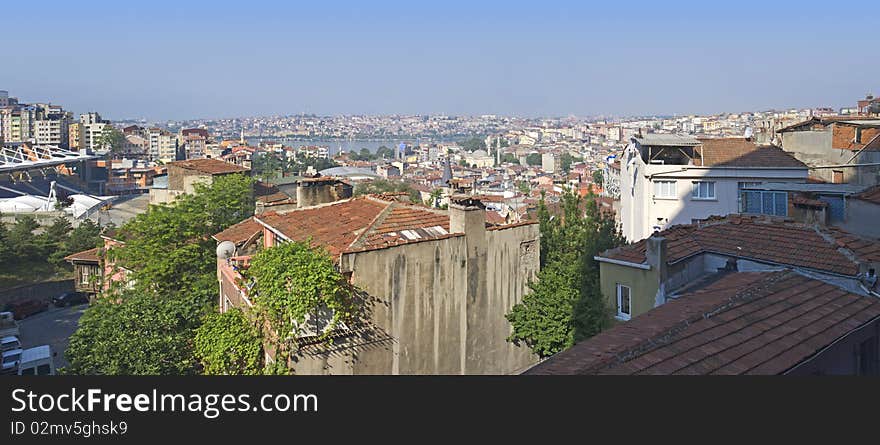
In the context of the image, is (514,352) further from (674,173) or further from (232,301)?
(674,173)

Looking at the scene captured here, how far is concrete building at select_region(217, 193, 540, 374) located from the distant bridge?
51051mm

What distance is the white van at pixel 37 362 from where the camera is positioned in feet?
48.4

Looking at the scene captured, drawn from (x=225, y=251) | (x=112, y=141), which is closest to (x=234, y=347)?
(x=225, y=251)

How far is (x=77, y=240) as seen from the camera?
3041 centimetres

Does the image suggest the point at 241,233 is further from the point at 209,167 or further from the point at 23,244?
the point at 23,244

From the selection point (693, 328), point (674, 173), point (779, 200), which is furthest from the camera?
point (674, 173)

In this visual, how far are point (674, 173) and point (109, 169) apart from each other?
63658 millimetres

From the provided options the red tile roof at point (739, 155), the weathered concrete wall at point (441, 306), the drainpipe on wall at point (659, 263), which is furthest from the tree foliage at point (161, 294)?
the red tile roof at point (739, 155)

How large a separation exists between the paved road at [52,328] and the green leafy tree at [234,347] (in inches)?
367

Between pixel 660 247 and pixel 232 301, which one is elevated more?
pixel 660 247

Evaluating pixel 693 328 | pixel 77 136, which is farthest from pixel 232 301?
pixel 77 136

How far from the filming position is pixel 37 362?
1514 cm

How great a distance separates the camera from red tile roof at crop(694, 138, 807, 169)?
16172 mm

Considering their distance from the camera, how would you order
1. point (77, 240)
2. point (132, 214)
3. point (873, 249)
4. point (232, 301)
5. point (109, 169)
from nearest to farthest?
1. point (873, 249)
2. point (232, 301)
3. point (77, 240)
4. point (132, 214)
5. point (109, 169)
